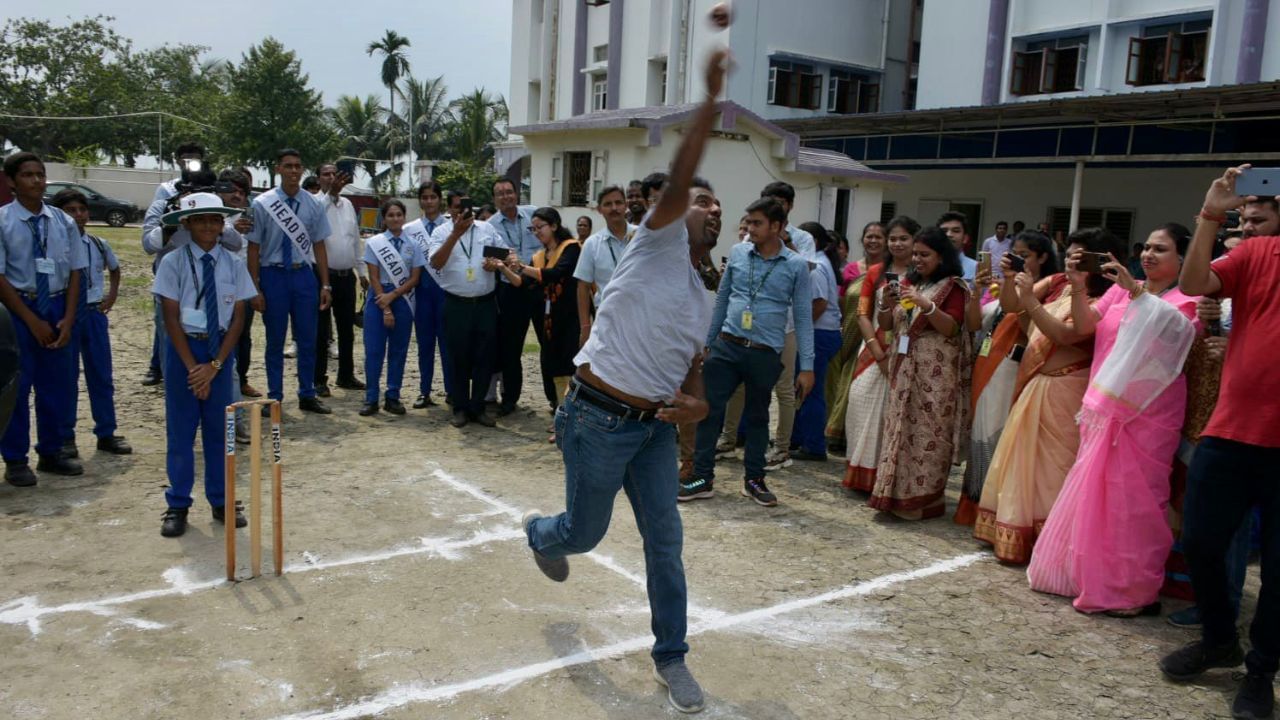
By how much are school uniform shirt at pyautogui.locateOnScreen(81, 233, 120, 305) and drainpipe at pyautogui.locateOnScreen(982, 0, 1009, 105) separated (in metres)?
23.2

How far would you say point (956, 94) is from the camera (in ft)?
86.9

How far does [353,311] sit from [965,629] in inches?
261

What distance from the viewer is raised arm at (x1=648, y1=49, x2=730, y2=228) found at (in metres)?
3.04

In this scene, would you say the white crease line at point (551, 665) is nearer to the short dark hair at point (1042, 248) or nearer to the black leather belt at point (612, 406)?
the black leather belt at point (612, 406)

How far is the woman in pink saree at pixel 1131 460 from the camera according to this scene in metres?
4.65

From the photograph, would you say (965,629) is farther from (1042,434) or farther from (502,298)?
(502,298)

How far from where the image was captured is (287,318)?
26.0ft

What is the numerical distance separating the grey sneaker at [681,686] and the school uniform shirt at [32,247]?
4983 millimetres

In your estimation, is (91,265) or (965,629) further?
(91,265)

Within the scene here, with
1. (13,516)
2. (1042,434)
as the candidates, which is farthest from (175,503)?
(1042,434)

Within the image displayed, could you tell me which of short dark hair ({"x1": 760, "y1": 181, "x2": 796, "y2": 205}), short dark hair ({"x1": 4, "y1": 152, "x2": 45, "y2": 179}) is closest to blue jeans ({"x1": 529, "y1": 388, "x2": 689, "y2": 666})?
short dark hair ({"x1": 760, "y1": 181, "x2": 796, "y2": 205})

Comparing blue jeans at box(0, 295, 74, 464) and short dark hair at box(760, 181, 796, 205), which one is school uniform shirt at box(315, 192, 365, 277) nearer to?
blue jeans at box(0, 295, 74, 464)

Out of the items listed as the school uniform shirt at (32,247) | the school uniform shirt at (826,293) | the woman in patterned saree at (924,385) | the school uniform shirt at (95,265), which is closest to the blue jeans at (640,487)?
the woman in patterned saree at (924,385)

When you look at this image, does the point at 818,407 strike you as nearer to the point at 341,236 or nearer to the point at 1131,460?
the point at 1131,460
